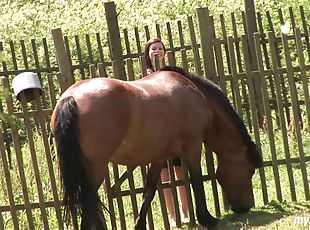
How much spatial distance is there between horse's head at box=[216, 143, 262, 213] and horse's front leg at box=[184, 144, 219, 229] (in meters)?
0.52

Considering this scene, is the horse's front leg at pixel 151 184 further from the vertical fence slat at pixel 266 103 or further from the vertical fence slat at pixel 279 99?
the vertical fence slat at pixel 279 99

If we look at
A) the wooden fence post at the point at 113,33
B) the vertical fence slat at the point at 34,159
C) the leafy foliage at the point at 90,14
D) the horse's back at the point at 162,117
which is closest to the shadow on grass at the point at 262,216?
the horse's back at the point at 162,117

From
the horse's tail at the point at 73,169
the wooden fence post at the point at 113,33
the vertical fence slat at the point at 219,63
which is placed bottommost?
the horse's tail at the point at 73,169

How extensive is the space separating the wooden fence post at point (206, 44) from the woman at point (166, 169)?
16.2 inches

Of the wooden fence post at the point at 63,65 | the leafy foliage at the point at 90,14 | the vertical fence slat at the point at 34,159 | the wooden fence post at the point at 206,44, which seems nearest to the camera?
the vertical fence slat at the point at 34,159

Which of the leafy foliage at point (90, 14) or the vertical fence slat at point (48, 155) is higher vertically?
the leafy foliage at point (90, 14)

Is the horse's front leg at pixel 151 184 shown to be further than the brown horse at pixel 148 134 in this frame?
Yes

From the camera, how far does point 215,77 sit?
902 cm

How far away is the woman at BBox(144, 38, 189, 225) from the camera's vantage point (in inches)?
346

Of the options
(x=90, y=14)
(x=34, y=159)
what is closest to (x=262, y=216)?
(x=34, y=159)

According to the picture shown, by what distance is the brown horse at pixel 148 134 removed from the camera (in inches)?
296

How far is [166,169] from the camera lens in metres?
9.01

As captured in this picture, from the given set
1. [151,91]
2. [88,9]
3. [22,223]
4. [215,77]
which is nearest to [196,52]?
[215,77]

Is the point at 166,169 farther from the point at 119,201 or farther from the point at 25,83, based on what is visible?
the point at 25,83
